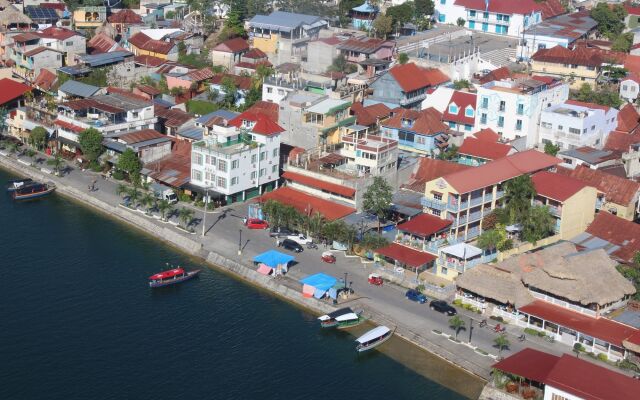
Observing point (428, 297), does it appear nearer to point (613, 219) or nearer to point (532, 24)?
point (613, 219)

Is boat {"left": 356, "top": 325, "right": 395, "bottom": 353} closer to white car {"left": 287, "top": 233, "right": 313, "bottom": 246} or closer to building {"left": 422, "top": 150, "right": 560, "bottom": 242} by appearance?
building {"left": 422, "top": 150, "right": 560, "bottom": 242}

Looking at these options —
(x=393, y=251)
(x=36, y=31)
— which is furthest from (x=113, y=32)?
(x=393, y=251)

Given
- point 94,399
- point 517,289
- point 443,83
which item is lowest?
point 94,399

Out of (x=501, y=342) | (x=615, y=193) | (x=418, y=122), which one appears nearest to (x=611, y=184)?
(x=615, y=193)

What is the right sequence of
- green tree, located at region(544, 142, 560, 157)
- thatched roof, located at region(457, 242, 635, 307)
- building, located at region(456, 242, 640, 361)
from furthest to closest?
green tree, located at region(544, 142, 560, 157) → thatched roof, located at region(457, 242, 635, 307) → building, located at region(456, 242, 640, 361)

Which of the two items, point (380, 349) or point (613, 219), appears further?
point (613, 219)

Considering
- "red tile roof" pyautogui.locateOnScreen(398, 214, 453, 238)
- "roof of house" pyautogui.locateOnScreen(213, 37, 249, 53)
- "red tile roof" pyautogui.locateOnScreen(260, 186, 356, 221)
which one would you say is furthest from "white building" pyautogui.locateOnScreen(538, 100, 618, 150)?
"roof of house" pyautogui.locateOnScreen(213, 37, 249, 53)
